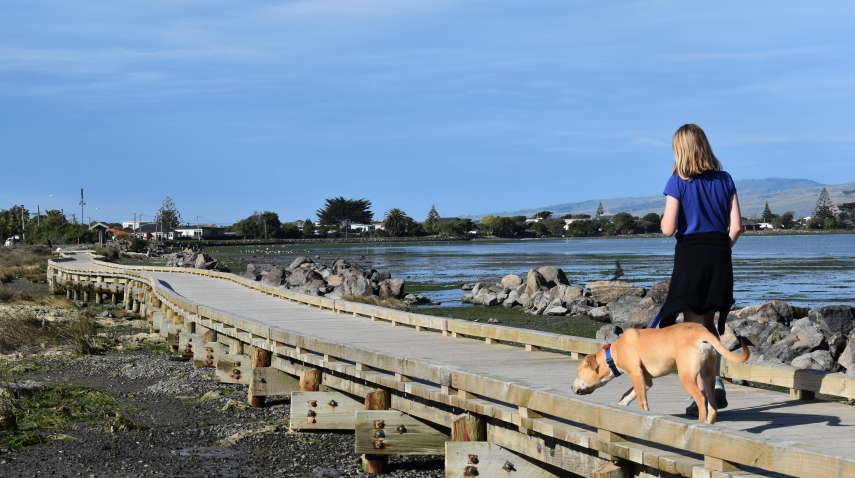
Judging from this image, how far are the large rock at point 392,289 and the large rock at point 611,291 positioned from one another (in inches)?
286

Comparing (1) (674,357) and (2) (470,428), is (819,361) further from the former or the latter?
(1) (674,357)

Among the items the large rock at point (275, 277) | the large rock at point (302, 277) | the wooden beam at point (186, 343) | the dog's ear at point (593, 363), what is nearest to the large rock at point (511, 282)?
the large rock at point (302, 277)

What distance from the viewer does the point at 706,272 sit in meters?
6.44

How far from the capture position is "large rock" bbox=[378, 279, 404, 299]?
112 feet

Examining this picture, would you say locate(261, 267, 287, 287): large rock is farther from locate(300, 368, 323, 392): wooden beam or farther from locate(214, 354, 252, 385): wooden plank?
locate(300, 368, 323, 392): wooden beam

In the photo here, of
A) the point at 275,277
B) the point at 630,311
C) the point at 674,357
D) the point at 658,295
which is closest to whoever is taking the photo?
the point at 674,357

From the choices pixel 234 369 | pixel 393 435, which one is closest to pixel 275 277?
pixel 234 369

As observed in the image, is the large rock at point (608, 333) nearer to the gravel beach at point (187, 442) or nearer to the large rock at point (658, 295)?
the large rock at point (658, 295)

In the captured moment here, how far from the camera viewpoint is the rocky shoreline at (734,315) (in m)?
14.9

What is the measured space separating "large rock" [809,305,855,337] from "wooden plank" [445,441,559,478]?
13.1m

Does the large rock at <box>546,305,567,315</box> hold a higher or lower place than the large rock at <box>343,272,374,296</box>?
lower

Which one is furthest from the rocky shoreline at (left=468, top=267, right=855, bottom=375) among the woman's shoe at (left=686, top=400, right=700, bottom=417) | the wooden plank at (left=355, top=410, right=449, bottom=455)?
the woman's shoe at (left=686, top=400, right=700, bottom=417)

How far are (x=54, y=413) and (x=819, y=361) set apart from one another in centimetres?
1096

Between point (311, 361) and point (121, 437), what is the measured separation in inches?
93.7
